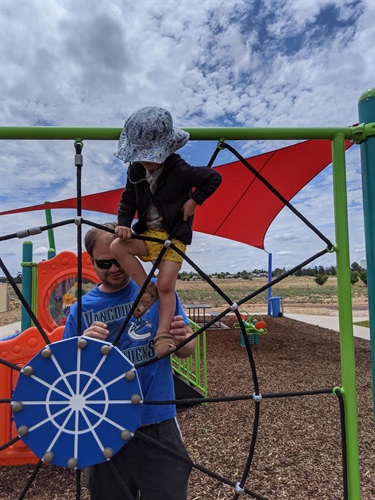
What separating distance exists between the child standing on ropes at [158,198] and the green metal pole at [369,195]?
1.35 feet

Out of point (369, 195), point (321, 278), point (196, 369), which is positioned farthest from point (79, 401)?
point (321, 278)

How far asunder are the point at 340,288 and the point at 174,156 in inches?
23.5

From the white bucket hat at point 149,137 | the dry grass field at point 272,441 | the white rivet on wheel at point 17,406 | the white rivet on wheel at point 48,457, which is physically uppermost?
the white bucket hat at point 149,137

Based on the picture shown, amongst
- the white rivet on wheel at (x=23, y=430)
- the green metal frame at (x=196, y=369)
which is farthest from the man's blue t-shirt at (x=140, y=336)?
the green metal frame at (x=196, y=369)

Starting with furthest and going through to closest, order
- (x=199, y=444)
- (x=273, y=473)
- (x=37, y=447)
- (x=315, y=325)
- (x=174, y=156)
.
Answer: (x=315, y=325)
(x=199, y=444)
(x=273, y=473)
(x=174, y=156)
(x=37, y=447)

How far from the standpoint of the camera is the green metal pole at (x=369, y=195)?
107 centimetres

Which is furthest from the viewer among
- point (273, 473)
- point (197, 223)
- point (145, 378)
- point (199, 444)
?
point (197, 223)

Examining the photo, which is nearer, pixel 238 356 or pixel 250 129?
pixel 250 129

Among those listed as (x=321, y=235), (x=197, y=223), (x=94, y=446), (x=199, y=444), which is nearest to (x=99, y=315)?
(x=94, y=446)

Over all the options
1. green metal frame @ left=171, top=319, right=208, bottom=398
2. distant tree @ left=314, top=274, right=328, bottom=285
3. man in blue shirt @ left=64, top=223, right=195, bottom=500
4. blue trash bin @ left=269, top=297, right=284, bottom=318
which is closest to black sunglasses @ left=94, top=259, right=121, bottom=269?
man in blue shirt @ left=64, top=223, right=195, bottom=500

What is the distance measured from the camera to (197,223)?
6.07 meters

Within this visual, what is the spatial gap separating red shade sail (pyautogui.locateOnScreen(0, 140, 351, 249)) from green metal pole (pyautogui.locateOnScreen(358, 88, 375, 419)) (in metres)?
2.46

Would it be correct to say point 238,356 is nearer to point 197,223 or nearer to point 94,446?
point 197,223

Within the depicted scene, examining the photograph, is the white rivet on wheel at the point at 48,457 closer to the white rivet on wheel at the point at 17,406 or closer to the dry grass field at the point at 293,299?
the white rivet on wheel at the point at 17,406
